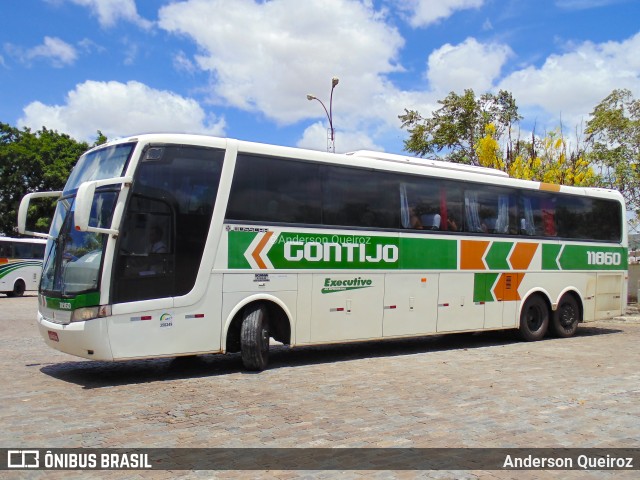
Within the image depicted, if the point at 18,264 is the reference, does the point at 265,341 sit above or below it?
below

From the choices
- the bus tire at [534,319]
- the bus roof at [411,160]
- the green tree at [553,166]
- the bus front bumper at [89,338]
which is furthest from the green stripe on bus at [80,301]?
the green tree at [553,166]

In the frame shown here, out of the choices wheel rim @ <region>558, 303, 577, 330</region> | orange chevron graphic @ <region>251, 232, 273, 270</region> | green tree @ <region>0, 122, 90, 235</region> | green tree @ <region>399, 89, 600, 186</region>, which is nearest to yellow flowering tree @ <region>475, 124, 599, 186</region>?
green tree @ <region>399, 89, 600, 186</region>

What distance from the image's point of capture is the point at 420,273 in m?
12.4

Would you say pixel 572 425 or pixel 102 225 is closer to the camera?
pixel 572 425

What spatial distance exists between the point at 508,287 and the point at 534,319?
143 cm

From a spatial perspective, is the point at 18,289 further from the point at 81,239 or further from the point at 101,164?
the point at 81,239

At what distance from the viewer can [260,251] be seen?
10086 mm

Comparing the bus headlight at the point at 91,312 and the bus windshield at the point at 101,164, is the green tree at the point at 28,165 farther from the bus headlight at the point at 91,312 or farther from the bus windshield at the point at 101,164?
the bus headlight at the point at 91,312

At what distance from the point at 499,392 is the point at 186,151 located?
5.59 metres

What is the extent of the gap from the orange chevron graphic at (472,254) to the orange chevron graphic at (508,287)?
66cm

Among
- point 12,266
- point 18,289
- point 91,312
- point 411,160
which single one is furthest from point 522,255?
point 18,289

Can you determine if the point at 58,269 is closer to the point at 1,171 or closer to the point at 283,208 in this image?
the point at 283,208

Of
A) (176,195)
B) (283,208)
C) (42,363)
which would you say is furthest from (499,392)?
(42,363)

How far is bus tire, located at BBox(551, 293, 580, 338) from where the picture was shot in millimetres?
15164
